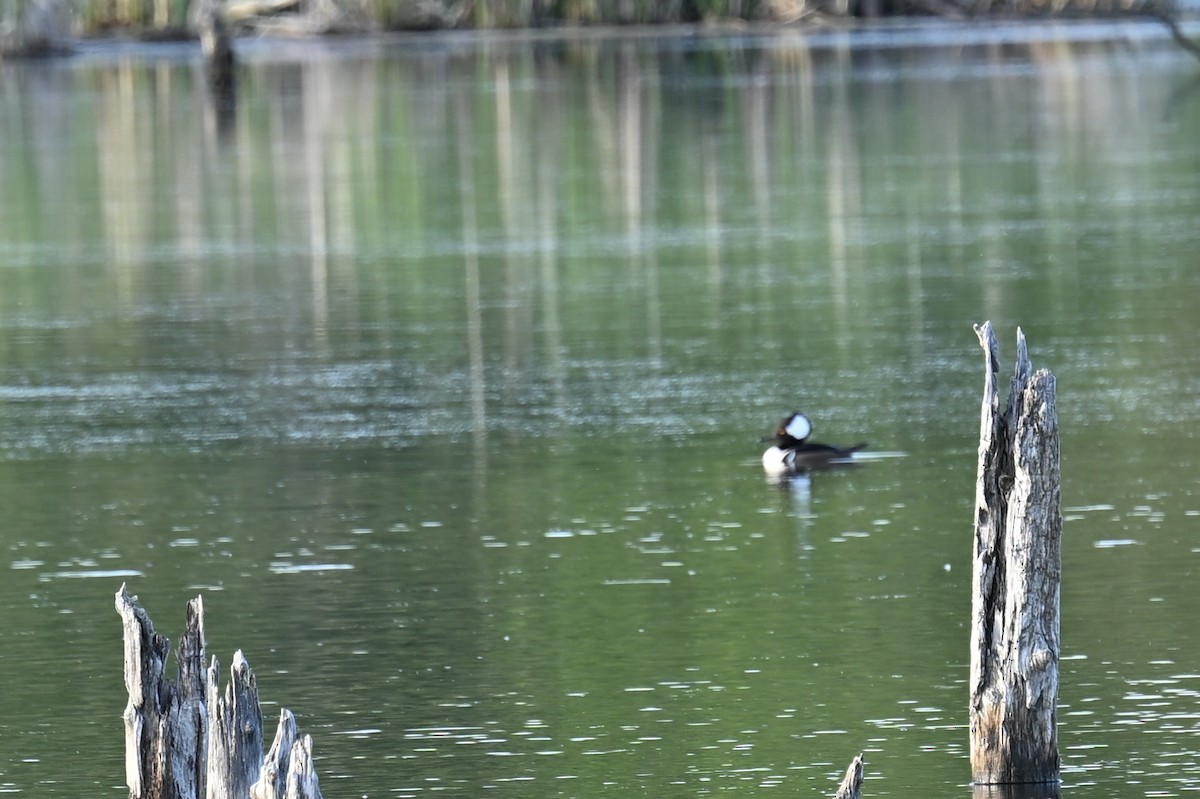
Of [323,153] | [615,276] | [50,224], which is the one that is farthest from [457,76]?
[615,276]

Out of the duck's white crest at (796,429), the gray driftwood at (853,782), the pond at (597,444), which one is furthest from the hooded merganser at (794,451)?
the gray driftwood at (853,782)

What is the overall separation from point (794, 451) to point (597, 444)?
1.81m

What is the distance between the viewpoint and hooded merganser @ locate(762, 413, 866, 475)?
780 inches

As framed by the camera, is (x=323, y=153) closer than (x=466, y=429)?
No

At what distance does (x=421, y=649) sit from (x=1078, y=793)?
444 centimetres

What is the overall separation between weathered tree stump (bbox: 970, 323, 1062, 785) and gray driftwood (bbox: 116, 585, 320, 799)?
2.92 meters

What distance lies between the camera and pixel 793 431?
782 inches

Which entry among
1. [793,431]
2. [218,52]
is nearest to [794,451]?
[793,431]

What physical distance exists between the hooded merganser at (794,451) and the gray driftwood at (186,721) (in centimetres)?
970

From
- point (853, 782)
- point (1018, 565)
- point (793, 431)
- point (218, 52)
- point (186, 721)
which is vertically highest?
point (218, 52)

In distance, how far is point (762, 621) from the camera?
15508mm

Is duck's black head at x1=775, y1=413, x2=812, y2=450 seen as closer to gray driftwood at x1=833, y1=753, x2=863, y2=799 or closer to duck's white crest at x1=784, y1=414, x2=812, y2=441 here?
duck's white crest at x1=784, y1=414, x2=812, y2=441

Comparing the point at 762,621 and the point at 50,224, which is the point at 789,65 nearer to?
the point at 50,224

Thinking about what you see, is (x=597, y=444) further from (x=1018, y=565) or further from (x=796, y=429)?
(x=1018, y=565)
